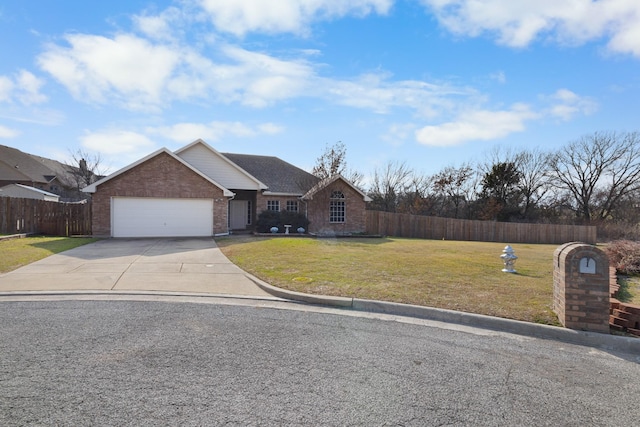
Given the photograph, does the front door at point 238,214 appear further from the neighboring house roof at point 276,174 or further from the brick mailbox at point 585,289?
the brick mailbox at point 585,289

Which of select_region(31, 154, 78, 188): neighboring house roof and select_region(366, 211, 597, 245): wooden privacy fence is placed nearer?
select_region(366, 211, 597, 245): wooden privacy fence

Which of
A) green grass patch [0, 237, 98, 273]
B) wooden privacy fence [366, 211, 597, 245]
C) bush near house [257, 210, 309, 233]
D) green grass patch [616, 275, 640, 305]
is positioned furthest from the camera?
wooden privacy fence [366, 211, 597, 245]

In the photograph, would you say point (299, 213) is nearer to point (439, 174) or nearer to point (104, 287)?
point (104, 287)

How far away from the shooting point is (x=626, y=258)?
10688 millimetres

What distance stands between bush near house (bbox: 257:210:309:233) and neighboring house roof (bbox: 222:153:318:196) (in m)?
1.78

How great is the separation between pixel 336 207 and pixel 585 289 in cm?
1982

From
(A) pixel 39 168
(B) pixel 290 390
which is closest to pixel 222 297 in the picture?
(B) pixel 290 390

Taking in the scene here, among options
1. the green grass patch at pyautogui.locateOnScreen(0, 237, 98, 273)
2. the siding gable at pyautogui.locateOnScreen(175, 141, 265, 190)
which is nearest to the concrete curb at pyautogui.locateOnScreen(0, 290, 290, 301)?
the green grass patch at pyautogui.locateOnScreen(0, 237, 98, 273)

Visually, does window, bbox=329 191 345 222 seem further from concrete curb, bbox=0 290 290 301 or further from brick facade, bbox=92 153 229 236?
concrete curb, bbox=0 290 290 301

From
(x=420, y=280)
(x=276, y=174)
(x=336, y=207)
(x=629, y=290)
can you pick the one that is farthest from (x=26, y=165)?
(x=629, y=290)

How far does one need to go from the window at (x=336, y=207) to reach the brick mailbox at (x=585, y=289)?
767 inches

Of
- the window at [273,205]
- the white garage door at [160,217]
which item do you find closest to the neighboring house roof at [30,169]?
the white garage door at [160,217]

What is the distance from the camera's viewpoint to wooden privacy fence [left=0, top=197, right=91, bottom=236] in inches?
692

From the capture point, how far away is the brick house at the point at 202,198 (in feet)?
60.8
